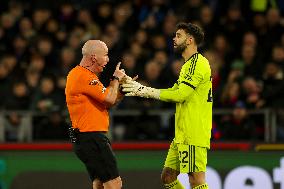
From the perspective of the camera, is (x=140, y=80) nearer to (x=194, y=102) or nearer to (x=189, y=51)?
(x=189, y=51)

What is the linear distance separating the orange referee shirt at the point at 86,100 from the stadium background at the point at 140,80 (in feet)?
11.0

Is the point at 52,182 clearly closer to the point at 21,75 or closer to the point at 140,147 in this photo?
the point at 140,147

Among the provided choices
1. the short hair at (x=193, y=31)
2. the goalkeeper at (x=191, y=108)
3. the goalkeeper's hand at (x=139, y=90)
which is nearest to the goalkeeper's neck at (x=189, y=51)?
the goalkeeper at (x=191, y=108)

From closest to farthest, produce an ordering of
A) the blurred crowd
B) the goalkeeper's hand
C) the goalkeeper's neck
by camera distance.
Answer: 1. the goalkeeper's hand
2. the goalkeeper's neck
3. the blurred crowd

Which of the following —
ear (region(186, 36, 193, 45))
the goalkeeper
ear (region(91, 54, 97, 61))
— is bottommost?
the goalkeeper

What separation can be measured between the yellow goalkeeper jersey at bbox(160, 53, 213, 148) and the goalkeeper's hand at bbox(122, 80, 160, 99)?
0.28 feet

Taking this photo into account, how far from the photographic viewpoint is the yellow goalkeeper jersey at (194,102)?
9.91 meters

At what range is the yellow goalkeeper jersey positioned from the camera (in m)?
9.91

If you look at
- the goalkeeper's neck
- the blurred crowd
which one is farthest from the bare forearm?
the blurred crowd

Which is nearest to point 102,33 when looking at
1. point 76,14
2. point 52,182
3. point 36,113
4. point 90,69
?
point 76,14

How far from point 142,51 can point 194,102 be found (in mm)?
5254

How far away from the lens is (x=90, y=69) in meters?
10.1

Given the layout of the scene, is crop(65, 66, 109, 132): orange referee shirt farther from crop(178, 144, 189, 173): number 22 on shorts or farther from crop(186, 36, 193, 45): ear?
crop(186, 36, 193, 45): ear

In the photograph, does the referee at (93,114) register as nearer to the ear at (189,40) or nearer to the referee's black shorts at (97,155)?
the referee's black shorts at (97,155)
